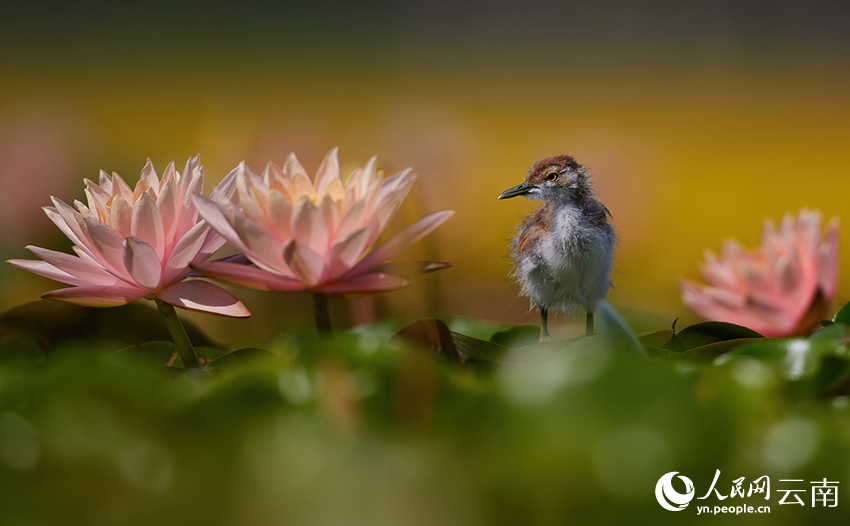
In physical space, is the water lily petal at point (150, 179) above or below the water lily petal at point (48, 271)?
above

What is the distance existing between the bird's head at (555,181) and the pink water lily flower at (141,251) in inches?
4.6

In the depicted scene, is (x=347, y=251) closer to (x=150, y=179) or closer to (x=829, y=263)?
(x=150, y=179)

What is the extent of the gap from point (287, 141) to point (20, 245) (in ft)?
0.69

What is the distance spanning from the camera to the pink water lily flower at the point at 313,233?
0.13m

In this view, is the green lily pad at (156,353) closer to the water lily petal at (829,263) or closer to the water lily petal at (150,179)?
the water lily petal at (150,179)

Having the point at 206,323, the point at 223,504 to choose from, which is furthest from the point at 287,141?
the point at 223,504

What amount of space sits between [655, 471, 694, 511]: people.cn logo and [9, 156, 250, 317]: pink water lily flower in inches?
3.6

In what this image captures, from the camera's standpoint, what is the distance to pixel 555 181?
A: 0.75 feet

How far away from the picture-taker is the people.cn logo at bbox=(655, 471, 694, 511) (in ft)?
0.33

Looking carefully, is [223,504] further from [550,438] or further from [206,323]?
[206,323]

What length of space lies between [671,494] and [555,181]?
0.47 feet

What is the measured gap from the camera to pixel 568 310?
0.22m

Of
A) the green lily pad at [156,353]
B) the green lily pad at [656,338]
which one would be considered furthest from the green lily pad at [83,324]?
the green lily pad at [656,338]

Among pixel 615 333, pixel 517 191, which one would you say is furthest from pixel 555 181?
pixel 615 333
